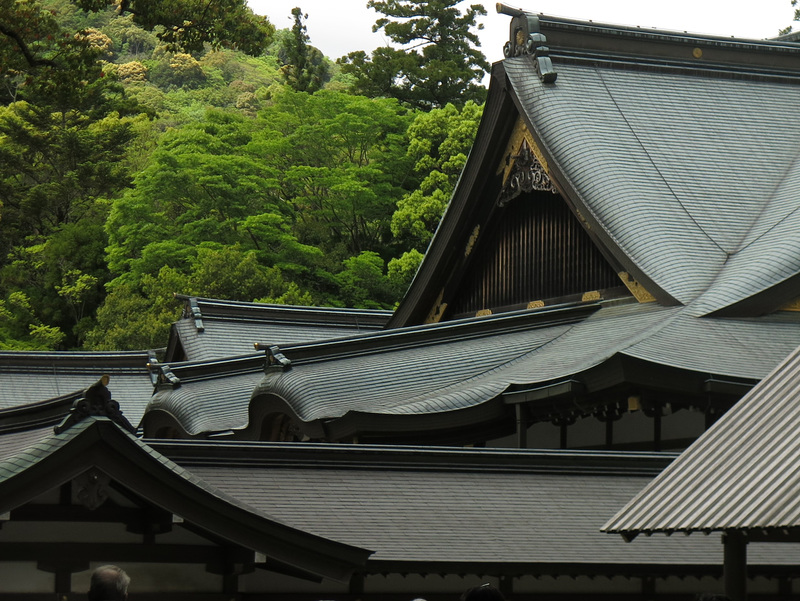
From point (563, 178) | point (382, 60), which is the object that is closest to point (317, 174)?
point (382, 60)

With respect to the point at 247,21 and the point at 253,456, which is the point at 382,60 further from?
the point at 253,456

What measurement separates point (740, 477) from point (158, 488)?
3384mm

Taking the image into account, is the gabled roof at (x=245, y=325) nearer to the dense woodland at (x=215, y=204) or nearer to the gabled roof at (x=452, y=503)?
the dense woodland at (x=215, y=204)

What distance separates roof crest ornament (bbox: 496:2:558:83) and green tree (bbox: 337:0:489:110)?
31306 millimetres

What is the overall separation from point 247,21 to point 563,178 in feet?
15.1

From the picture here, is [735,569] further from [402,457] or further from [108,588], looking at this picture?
[108,588]

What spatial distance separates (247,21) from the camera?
13.9 meters

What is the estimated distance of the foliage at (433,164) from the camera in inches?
1483

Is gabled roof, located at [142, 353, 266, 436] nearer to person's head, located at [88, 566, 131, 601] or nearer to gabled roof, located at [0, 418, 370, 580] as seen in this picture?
gabled roof, located at [0, 418, 370, 580]

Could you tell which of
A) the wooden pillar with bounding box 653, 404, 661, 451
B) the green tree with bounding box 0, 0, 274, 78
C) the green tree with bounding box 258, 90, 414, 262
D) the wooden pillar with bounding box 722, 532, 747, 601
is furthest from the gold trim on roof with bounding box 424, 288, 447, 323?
the green tree with bounding box 258, 90, 414, 262

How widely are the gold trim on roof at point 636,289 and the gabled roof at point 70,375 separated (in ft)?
42.6

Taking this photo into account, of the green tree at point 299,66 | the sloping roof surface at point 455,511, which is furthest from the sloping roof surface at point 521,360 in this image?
the green tree at point 299,66

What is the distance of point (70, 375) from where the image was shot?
2669cm

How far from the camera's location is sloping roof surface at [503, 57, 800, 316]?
1440cm
